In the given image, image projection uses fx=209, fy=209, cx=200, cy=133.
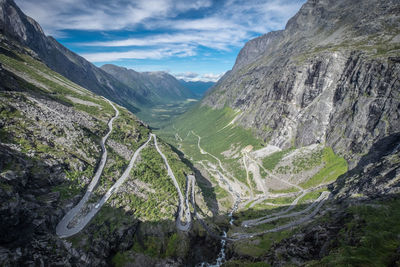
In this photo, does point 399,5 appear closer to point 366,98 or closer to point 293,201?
point 366,98

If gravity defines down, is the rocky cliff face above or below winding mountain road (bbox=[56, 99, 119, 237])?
above

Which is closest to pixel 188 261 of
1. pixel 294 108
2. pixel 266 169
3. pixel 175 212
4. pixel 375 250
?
pixel 175 212

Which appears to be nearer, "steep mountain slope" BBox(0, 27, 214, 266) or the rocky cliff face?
"steep mountain slope" BBox(0, 27, 214, 266)

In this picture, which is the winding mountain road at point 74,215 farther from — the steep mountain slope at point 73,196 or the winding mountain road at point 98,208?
the steep mountain slope at point 73,196

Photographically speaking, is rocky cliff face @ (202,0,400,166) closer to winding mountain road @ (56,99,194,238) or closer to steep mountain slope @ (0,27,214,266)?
winding mountain road @ (56,99,194,238)

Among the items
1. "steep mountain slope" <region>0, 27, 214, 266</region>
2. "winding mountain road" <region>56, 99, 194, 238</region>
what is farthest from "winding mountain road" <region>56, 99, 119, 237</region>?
"steep mountain slope" <region>0, 27, 214, 266</region>

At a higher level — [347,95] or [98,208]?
[347,95]

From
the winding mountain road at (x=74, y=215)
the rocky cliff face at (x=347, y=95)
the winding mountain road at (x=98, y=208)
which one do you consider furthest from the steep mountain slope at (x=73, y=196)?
the rocky cliff face at (x=347, y=95)

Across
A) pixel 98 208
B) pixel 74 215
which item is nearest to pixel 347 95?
pixel 98 208

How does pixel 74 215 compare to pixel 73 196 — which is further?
pixel 73 196

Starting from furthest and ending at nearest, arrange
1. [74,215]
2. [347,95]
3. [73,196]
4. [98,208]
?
1. [347,95]
2. [98,208]
3. [73,196]
4. [74,215]

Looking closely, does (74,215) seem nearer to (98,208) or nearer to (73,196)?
(73,196)
